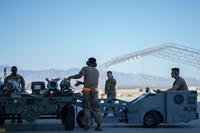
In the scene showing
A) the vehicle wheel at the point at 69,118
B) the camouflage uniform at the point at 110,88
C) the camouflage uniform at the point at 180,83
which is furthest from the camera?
the camouflage uniform at the point at 110,88

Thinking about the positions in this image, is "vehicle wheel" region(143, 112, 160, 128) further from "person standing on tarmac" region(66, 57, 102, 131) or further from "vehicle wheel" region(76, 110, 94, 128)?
"person standing on tarmac" region(66, 57, 102, 131)

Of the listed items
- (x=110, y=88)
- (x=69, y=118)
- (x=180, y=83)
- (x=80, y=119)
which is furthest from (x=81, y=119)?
(x=110, y=88)

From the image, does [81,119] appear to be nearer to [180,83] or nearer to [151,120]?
[151,120]

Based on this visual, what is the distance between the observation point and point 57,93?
13.1 meters

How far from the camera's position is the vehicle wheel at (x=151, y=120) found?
14.1 m

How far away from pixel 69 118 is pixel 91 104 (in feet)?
2.10

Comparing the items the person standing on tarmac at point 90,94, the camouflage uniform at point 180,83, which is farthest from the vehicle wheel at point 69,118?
the camouflage uniform at point 180,83

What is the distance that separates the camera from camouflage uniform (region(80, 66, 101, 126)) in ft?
42.8

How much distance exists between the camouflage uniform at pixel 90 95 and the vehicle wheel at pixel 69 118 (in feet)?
1.06

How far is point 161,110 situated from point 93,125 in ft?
6.59

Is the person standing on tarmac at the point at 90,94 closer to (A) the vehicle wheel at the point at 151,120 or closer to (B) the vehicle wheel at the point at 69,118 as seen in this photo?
(B) the vehicle wheel at the point at 69,118

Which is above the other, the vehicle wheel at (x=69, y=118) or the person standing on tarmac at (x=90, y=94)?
the person standing on tarmac at (x=90, y=94)

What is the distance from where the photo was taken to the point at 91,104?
13117 mm

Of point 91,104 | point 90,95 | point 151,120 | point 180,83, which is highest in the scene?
point 180,83
